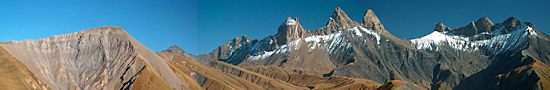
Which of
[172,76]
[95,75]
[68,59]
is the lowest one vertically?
[172,76]

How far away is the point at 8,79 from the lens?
145875 mm

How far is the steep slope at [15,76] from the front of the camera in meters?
143

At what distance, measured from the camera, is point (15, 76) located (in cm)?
15075

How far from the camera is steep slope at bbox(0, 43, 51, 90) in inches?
5640

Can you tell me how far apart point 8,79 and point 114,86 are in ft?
127

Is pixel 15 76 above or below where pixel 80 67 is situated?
below

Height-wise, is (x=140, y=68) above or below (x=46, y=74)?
below

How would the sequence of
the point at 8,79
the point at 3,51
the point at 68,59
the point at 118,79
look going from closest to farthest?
the point at 8,79 < the point at 3,51 < the point at 118,79 < the point at 68,59

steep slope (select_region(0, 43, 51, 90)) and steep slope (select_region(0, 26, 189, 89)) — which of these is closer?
steep slope (select_region(0, 43, 51, 90))

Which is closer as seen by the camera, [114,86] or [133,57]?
[114,86]

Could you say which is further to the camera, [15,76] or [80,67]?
[80,67]

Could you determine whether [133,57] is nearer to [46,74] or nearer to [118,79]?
[118,79]

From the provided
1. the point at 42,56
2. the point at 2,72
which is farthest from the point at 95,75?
the point at 2,72

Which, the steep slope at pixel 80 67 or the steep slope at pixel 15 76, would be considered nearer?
the steep slope at pixel 15 76
